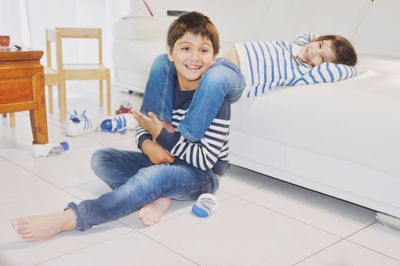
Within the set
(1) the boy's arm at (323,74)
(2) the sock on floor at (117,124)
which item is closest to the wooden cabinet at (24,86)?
(2) the sock on floor at (117,124)

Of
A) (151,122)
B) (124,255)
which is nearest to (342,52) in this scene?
(151,122)

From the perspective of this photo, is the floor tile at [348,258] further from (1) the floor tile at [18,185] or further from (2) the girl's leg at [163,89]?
(1) the floor tile at [18,185]

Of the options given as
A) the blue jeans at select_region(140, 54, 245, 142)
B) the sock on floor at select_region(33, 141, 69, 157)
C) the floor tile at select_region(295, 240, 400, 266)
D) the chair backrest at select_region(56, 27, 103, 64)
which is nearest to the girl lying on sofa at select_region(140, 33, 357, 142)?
the blue jeans at select_region(140, 54, 245, 142)

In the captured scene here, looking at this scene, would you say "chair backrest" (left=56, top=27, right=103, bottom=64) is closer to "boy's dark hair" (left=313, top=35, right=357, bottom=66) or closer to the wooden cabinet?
the wooden cabinet

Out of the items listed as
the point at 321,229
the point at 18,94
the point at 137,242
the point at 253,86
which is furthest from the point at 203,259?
the point at 18,94

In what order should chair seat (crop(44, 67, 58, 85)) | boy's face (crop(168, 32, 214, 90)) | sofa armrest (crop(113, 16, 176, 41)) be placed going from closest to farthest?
boy's face (crop(168, 32, 214, 90))
chair seat (crop(44, 67, 58, 85))
sofa armrest (crop(113, 16, 176, 41))

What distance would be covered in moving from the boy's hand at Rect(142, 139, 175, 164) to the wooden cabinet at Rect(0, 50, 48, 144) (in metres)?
0.70

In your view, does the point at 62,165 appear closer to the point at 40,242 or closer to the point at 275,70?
the point at 40,242

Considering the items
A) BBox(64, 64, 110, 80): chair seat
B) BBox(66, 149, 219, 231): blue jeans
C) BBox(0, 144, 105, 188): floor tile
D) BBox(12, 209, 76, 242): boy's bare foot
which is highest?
BBox(64, 64, 110, 80): chair seat

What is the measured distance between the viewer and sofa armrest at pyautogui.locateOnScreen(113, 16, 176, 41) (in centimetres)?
314

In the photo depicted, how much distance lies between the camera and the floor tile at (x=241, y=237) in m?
1.22

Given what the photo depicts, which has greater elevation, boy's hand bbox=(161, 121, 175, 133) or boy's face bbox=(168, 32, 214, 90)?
boy's face bbox=(168, 32, 214, 90)

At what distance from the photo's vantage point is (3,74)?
5.94 feet

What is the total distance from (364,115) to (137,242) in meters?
0.78
